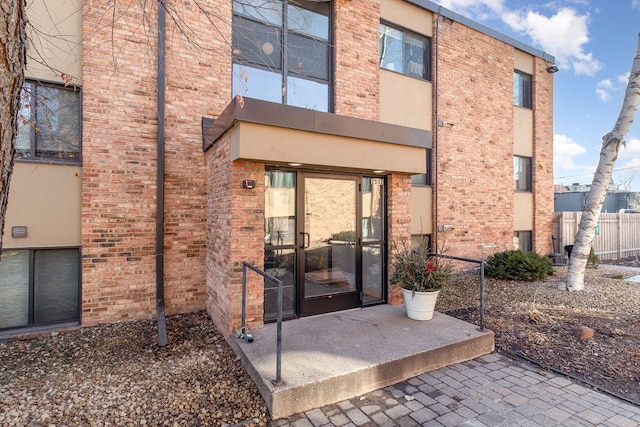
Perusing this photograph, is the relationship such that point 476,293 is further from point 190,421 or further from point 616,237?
point 616,237

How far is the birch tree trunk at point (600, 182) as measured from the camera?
21.4 ft

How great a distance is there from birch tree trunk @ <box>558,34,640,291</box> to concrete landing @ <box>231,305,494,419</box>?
4.27 meters

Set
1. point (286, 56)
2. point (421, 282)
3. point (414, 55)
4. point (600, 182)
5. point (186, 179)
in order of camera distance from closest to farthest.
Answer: point (421, 282), point (186, 179), point (286, 56), point (600, 182), point (414, 55)

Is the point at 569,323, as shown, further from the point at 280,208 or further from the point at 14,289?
the point at 14,289

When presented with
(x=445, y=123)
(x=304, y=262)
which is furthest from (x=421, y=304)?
(x=445, y=123)

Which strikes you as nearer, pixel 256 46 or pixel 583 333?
pixel 583 333

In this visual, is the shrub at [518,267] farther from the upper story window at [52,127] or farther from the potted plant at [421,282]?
the upper story window at [52,127]

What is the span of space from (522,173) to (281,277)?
356 inches

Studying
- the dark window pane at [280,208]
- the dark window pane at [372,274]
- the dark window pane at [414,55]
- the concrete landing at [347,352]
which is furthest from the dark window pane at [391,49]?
→ the concrete landing at [347,352]

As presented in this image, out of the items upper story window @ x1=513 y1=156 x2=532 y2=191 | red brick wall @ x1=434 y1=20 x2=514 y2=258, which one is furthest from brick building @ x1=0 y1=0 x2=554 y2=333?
upper story window @ x1=513 y1=156 x2=532 y2=191

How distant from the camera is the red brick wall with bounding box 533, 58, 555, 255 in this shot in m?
10.0

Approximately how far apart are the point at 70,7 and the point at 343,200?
4833 mm

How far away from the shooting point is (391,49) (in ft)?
25.2

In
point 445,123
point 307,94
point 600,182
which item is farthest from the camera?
point 445,123
